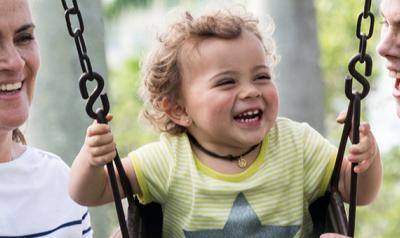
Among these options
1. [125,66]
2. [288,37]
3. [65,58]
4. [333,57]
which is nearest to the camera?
[65,58]

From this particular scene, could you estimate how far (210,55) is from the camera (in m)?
2.62

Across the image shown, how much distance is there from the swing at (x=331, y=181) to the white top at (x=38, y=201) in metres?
0.29

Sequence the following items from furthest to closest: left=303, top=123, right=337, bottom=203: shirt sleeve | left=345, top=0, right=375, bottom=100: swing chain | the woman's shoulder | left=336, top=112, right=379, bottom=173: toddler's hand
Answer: the woman's shoulder, left=303, top=123, right=337, bottom=203: shirt sleeve, left=336, top=112, right=379, bottom=173: toddler's hand, left=345, top=0, right=375, bottom=100: swing chain

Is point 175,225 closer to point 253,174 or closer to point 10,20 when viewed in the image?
point 253,174

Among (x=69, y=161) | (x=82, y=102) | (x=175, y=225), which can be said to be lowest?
(x=175, y=225)

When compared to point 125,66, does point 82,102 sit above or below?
below

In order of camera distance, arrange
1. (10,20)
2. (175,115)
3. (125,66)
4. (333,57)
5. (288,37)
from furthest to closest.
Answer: (125,66) → (333,57) → (288,37) → (175,115) → (10,20)

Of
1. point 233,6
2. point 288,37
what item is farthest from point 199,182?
point 288,37

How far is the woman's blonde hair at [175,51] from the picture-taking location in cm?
266

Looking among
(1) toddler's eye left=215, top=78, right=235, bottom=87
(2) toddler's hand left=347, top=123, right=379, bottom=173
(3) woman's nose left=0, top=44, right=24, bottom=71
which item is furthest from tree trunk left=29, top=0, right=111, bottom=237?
(2) toddler's hand left=347, top=123, right=379, bottom=173

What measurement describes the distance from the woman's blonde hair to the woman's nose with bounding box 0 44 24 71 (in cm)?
43

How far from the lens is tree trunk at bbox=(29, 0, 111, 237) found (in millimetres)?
4066

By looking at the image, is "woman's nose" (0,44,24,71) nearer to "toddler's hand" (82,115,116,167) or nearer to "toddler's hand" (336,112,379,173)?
"toddler's hand" (82,115,116,167)

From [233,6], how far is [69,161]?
1.59 metres
